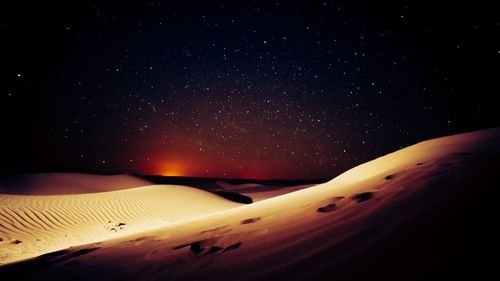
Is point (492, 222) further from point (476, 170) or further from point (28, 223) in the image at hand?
point (28, 223)

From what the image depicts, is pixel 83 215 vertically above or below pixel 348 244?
above

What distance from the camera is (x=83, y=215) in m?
11.4

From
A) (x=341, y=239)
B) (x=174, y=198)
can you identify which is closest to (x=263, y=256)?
(x=341, y=239)

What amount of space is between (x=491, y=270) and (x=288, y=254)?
4.30 feet

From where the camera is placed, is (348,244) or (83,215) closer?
(348,244)

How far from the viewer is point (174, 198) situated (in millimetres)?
15375

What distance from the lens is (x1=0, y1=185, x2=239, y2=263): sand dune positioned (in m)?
8.17

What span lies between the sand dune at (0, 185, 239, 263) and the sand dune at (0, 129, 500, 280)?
4951 mm

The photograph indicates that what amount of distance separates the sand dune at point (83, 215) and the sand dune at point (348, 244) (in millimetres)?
4951

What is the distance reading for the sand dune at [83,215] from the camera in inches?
322

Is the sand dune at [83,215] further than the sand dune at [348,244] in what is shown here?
Yes

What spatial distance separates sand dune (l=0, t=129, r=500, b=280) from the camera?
1.63 meters

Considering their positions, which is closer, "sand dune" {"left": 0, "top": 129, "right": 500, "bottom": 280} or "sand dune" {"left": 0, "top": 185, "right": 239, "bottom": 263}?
"sand dune" {"left": 0, "top": 129, "right": 500, "bottom": 280}

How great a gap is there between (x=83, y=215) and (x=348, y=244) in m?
12.0
